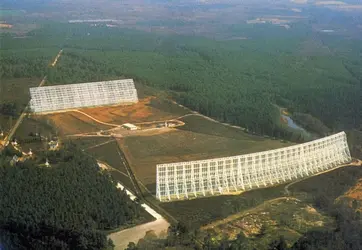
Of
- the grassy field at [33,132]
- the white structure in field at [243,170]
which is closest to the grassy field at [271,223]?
the white structure in field at [243,170]

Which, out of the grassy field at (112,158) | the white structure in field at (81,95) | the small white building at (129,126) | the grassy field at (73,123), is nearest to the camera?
the grassy field at (112,158)

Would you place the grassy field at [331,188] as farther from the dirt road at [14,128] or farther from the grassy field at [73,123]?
the dirt road at [14,128]

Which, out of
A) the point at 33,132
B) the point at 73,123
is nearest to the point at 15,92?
the point at 73,123

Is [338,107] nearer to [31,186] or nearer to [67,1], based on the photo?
Answer: [31,186]

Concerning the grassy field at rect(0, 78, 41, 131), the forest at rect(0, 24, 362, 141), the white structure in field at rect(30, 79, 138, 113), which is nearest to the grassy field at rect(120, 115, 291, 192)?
the forest at rect(0, 24, 362, 141)

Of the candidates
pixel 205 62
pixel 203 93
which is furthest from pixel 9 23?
pixel 203 93
